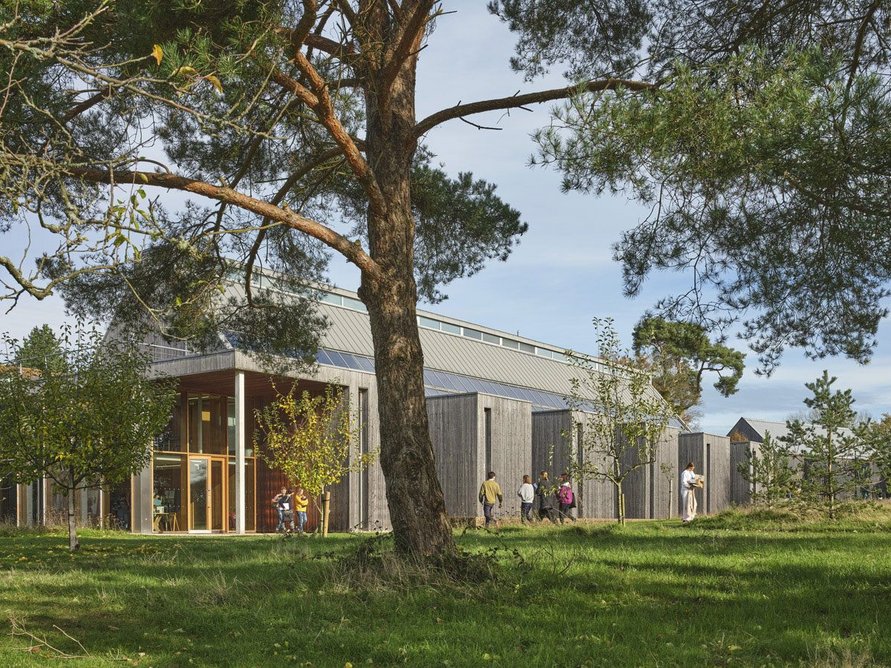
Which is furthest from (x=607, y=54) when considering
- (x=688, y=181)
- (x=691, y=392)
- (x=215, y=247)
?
(x=691, y=392)

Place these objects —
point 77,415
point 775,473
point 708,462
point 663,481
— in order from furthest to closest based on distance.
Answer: point 708,462 < point 663,481 < point 77,415 < point 775,473

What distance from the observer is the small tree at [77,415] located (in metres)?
15.9

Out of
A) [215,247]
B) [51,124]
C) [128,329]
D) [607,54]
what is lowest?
[128,329]

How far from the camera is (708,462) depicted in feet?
113

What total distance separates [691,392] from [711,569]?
1584 inches

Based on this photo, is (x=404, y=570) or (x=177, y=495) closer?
(x=404, y=570)

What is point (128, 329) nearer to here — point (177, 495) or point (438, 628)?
point (438, 628)

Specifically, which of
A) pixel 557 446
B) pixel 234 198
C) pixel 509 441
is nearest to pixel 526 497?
pixel 509 441

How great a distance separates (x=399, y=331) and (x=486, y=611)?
3.19 metres

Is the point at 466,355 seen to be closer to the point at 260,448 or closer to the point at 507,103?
the point at 260,448

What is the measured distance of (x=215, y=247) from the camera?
12.5m

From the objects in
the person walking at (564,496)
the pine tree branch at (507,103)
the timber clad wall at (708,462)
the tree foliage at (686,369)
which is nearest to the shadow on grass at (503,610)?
the pine tree branch at (507,103)

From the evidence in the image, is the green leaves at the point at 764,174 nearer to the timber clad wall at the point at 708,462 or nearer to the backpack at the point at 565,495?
the backpack at the point at 565,495

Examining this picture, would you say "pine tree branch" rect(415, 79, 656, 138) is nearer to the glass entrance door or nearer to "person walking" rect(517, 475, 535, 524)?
"person walking" rect(517, 475, 535, 524)
